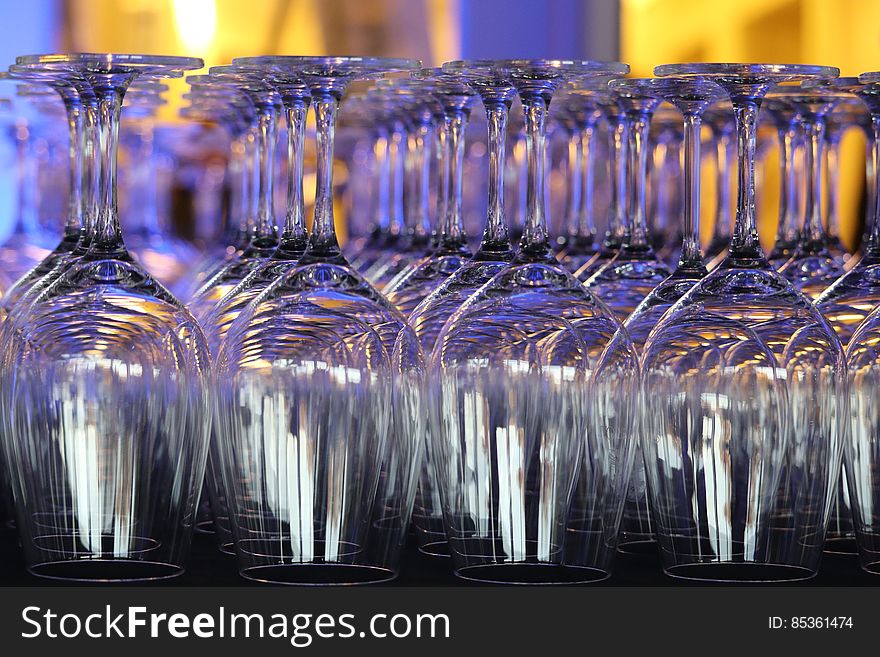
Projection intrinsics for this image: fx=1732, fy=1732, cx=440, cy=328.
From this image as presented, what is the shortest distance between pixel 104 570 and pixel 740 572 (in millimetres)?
411

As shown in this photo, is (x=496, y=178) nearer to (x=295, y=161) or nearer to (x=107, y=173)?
(x=295, y=161)

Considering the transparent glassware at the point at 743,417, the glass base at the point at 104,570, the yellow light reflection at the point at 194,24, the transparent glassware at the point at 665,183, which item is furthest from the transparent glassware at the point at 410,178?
the yellow light reflection at the point at 194,24

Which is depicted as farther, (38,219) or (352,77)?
(38,219)

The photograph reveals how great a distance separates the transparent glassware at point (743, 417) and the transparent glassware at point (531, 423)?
0.03 m

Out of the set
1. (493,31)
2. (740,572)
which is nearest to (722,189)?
(740,572)

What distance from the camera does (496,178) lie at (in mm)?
1197

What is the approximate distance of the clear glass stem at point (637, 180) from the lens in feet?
4.72

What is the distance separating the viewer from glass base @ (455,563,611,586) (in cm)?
111

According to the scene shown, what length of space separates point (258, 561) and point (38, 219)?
1.11 meters
